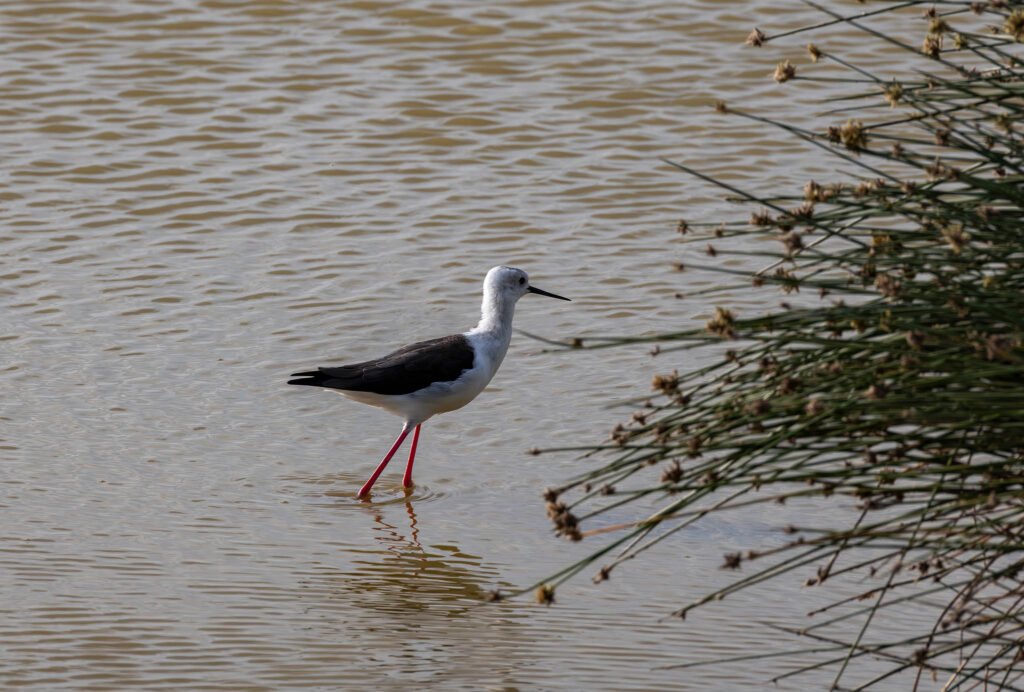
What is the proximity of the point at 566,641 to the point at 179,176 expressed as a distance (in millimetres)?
6406

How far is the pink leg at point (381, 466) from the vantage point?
6830mm

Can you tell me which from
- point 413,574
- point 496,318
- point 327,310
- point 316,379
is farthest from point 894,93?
point 327,310

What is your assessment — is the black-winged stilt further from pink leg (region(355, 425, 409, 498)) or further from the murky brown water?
the murky brown water

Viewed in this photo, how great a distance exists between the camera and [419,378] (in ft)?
23.7

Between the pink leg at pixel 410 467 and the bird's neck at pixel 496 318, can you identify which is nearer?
the pink leg at pixel 410 467

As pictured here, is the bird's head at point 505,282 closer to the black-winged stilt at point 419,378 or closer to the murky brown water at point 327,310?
the black-winged stilt at point 419,378

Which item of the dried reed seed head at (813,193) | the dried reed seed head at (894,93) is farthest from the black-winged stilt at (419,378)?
the dried reed seed head at (894,93)

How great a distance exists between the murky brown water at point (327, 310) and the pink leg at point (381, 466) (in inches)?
3.7

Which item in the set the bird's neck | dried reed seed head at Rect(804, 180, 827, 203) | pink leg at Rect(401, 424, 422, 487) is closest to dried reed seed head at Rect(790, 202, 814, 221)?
dried reed seed head at Rect(804, 180, 827, 203)

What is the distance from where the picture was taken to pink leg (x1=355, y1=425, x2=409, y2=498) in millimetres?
6830

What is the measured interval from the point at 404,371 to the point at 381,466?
0.47 metres

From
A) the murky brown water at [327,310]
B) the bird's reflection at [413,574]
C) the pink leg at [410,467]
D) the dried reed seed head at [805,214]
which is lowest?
the pink leg at [410,467]

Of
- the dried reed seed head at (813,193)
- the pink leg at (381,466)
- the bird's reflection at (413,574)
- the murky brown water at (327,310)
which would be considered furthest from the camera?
the pink leg at (381,466)

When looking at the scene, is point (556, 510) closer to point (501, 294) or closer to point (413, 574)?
point (413, 574)
